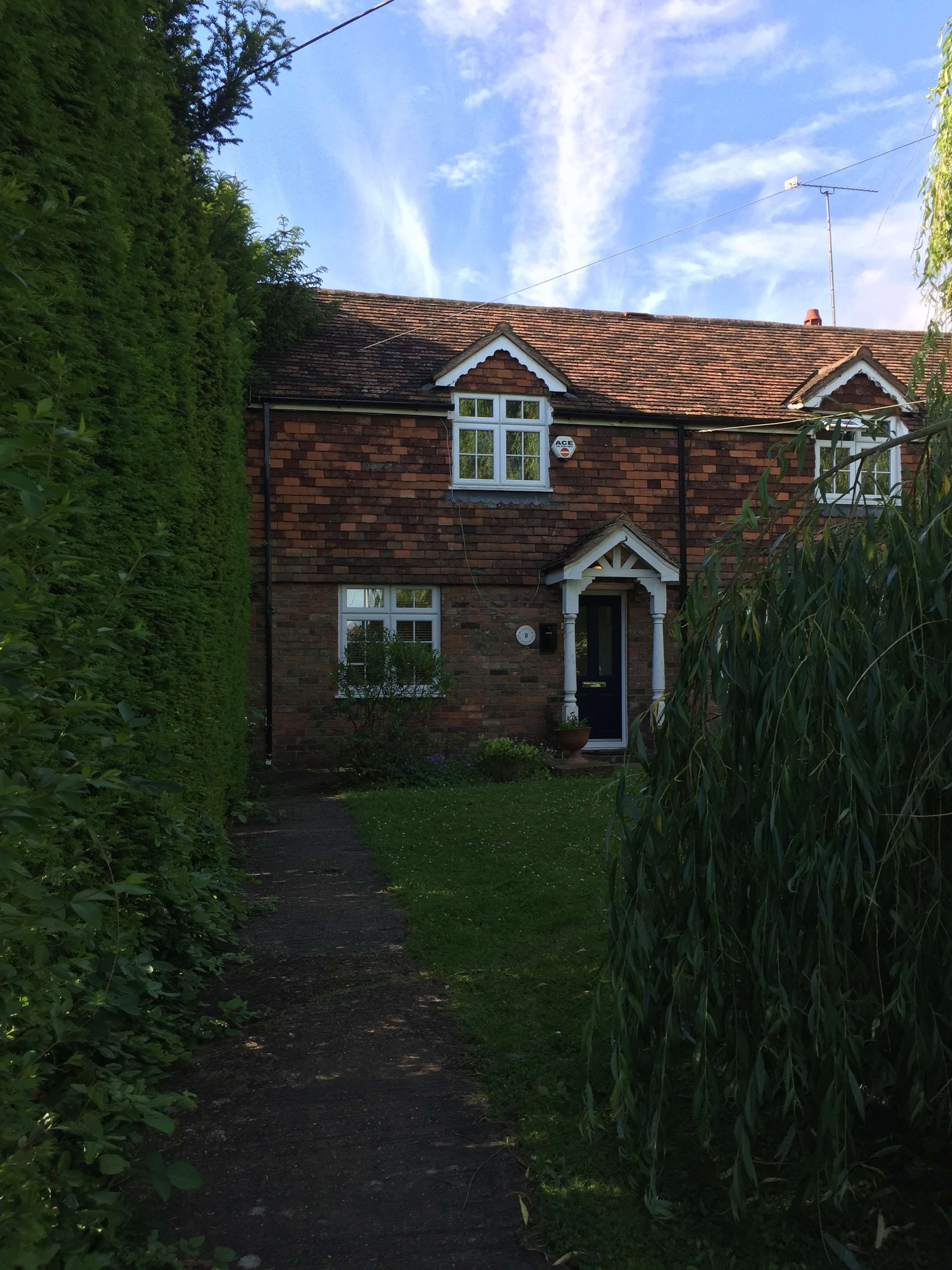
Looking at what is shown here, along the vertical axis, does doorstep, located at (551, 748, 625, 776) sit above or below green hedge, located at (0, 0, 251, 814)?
below

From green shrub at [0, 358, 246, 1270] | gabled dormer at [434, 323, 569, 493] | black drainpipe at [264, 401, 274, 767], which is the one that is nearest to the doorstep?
black drainpipe at [264, 401, 274, 767]

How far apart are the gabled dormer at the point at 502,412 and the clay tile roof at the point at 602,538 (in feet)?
3.29

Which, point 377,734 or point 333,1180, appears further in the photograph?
point 377,734

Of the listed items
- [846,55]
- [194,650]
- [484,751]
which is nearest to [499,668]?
[484,751]

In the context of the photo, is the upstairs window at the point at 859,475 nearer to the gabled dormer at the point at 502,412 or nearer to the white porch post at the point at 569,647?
the white porch post at the point at 569,647

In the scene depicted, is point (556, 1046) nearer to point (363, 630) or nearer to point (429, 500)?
point (363, 630)

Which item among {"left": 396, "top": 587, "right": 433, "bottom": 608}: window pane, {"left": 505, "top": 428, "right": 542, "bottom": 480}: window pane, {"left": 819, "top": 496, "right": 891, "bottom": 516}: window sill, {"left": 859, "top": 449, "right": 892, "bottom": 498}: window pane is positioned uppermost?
{"left": 505, "top": 428, "right": 542, "bottom": 480}: window pane

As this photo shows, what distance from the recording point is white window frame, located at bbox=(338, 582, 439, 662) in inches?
551

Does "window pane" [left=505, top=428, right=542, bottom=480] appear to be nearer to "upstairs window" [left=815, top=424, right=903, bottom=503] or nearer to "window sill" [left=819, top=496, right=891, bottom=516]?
"upstairs window" [left=815, top=424, right=903, bottom=503]

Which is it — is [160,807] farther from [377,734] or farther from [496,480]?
[496,480]

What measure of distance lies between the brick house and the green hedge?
566cm

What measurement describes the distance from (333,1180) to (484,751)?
9.97 meters

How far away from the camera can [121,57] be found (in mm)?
4168

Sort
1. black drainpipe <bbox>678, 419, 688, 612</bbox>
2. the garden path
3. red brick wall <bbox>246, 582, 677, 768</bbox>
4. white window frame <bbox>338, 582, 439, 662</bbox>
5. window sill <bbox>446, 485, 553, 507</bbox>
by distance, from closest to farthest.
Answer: the garden path
red brick wall <bbox>246, 582, 677, 768</bbox>
white window frame <bbox>338, 582, 439, 662</bbox>
window sill <bbox>446, 485, 553, 507</bbox>
black drainpipe <bbox>678, 419, 688, 612</bbox>
